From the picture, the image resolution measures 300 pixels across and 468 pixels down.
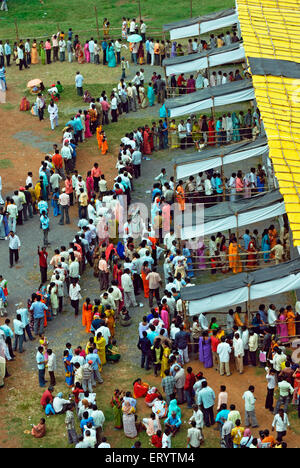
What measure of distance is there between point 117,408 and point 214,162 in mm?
9477

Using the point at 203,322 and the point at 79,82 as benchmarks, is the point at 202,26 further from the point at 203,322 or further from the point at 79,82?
the point at 203,322

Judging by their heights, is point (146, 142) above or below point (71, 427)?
above

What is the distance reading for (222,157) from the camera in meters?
30.0

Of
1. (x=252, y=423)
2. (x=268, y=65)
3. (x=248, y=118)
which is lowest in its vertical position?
(x=252, y=423)

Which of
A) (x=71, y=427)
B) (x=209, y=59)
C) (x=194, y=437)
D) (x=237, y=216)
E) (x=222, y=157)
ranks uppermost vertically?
(x=209, y=59)

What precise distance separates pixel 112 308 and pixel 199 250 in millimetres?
3376

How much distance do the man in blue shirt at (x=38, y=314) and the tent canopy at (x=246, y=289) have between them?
401 cm

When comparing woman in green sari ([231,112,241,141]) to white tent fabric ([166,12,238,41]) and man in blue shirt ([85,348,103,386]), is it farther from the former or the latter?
man in blue shirt ([85,348,103,386])

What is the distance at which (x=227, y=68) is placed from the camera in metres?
43.1

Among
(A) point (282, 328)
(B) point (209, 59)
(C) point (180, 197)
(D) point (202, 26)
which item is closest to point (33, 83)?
(D) point (202, 26)

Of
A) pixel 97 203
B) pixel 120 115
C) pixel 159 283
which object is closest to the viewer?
pixel 159 283

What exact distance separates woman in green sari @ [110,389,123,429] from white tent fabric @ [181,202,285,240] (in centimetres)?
553
